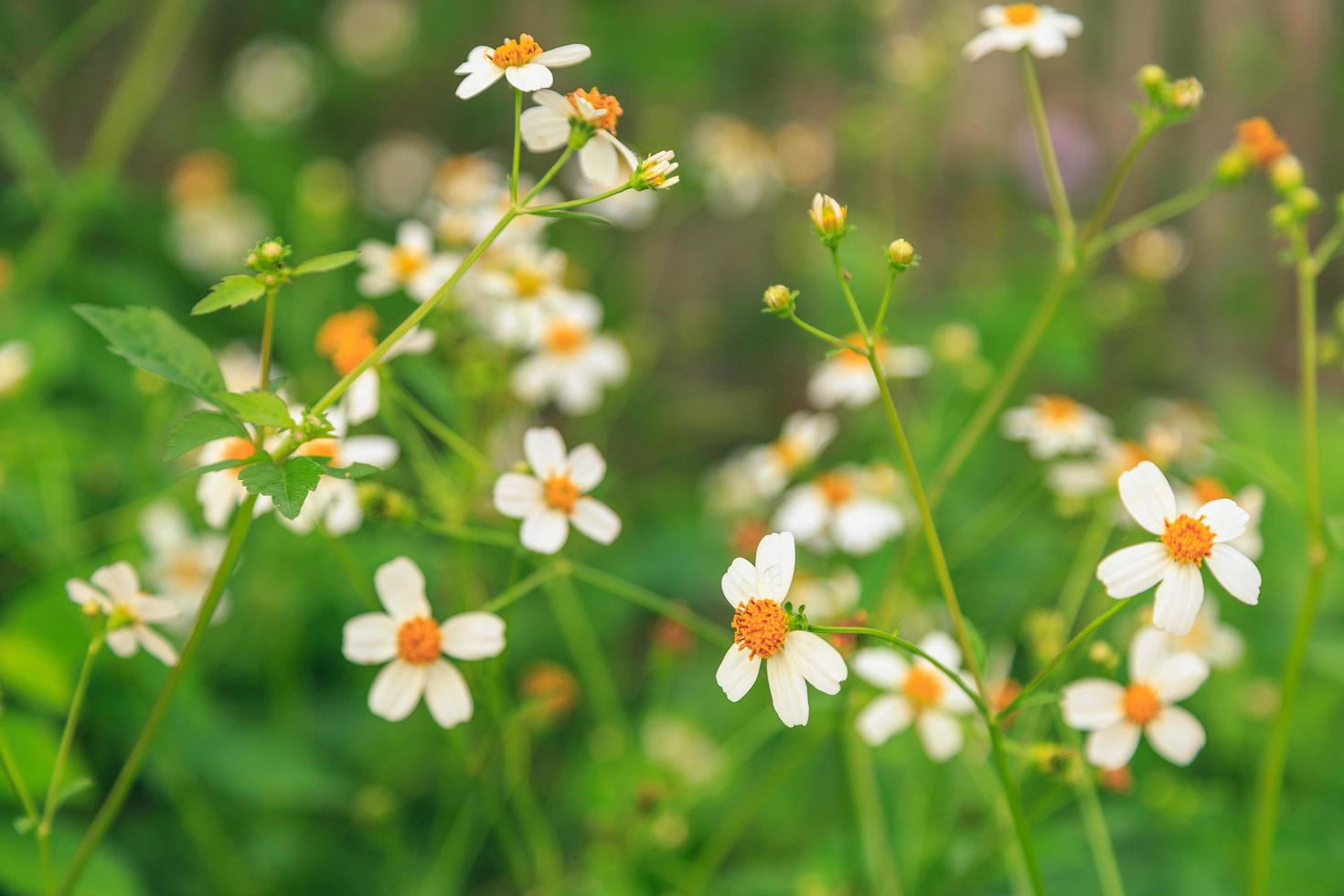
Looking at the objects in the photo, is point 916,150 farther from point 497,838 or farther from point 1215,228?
point 497,838

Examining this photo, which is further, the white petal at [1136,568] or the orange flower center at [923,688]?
the orange flower center at [923,688]

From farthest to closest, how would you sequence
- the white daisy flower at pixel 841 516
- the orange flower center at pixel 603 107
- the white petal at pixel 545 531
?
the white daisy flower at pixel 841 516
the white petal at pixel 545 531
the orange flower center at pixel 603 107

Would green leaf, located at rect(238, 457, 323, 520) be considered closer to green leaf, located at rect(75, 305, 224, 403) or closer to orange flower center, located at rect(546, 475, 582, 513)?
green leaf, located at rect(75, 305, 224, 403)

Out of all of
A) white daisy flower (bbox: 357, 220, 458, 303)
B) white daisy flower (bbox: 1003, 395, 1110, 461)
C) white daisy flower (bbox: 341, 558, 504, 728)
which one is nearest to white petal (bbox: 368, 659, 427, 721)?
white daisy flower (bbox: 341, 558, 504, 728)

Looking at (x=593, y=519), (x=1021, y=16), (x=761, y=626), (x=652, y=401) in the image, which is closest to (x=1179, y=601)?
(x=761, y=626)

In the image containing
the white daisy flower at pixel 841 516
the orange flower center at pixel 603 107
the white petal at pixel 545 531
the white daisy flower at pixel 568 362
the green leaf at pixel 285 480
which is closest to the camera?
the green leaf at pixel 285 480

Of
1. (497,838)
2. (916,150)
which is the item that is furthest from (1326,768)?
(916,150)

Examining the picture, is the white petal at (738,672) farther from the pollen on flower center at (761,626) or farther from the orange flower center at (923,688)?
Answer: the orange flower center at (923,688)

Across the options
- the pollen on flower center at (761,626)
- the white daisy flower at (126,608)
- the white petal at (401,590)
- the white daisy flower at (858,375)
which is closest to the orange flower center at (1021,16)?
the white daisy flower at (858,375)
